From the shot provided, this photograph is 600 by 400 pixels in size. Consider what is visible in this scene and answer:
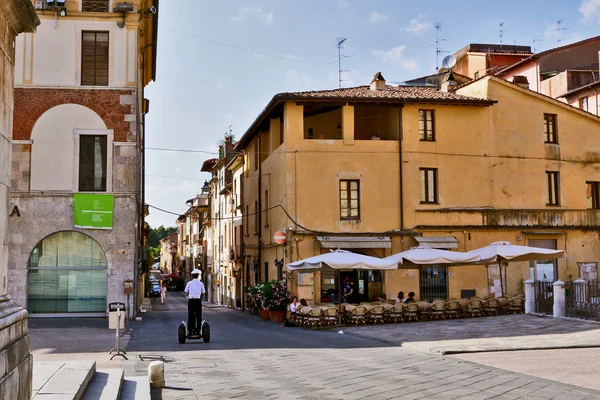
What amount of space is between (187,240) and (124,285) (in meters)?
65.9

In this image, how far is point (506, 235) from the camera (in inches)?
1273

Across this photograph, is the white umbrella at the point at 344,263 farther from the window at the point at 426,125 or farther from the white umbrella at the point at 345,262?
the window at the point at 426,125

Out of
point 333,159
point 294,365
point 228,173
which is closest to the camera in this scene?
point 294,365

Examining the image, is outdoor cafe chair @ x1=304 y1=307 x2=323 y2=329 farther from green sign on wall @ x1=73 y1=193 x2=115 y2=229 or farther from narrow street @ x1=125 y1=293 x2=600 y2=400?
green sign on wall @ x1=73 y1=193 x2=115 y2=229

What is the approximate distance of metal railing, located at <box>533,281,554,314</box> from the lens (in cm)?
2420

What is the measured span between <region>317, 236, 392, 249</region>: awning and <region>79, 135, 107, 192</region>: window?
8.98m

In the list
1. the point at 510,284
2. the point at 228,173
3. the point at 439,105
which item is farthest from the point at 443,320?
the point at 228,173

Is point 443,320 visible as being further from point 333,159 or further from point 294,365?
point 294,365

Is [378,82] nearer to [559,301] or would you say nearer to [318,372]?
[559,301]

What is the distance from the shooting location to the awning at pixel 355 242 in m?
29.6

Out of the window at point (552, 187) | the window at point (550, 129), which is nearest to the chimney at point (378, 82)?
the window at point (550, 129)

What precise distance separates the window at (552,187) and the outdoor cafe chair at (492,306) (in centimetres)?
914

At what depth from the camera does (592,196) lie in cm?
3456

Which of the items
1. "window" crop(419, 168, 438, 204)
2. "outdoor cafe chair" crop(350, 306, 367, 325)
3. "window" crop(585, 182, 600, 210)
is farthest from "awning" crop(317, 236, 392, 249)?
"window" crop(585, 182, 600, 210)
